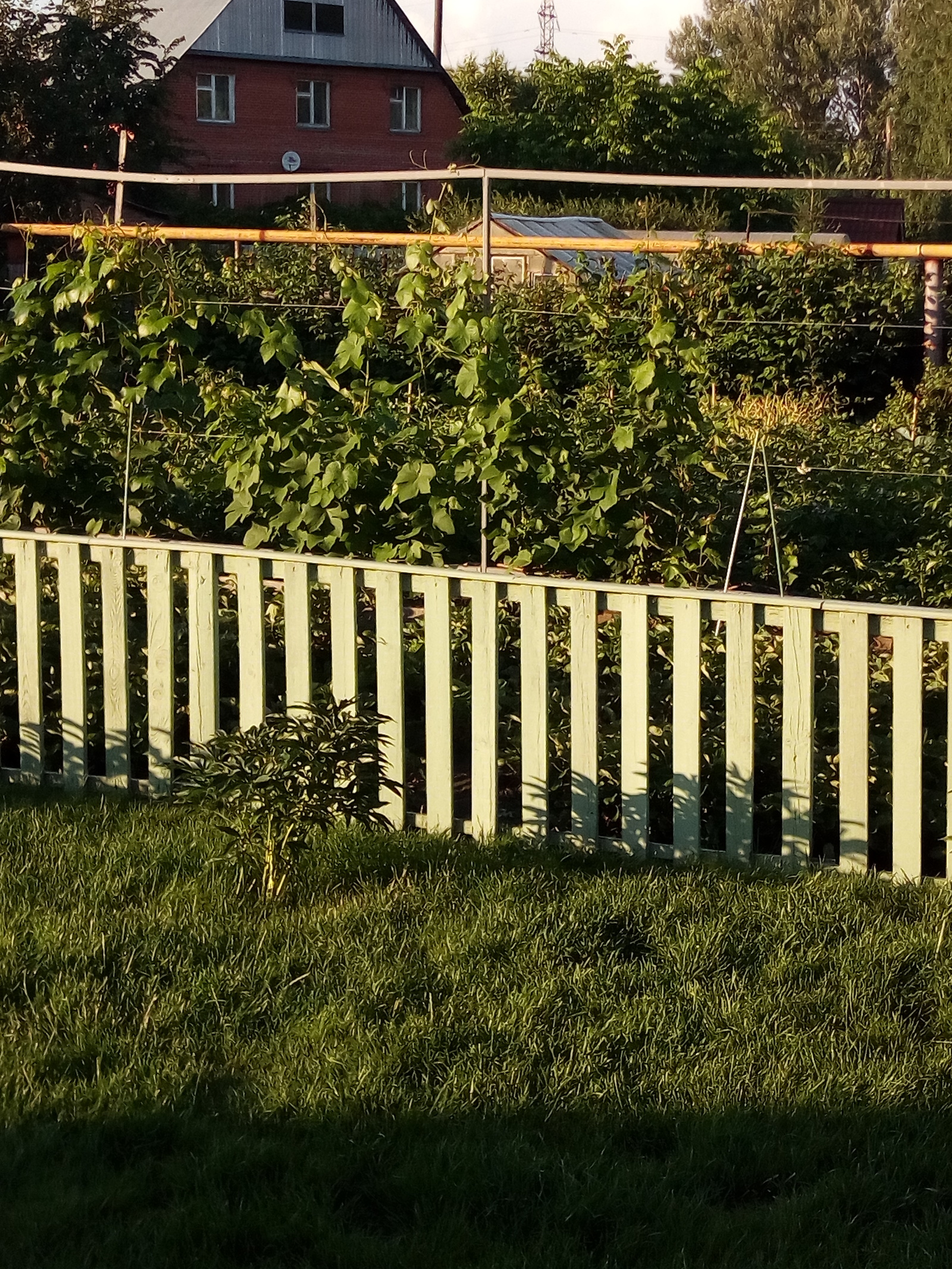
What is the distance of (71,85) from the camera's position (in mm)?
31125

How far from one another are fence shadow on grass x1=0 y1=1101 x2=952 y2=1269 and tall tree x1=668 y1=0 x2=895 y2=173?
64006mm

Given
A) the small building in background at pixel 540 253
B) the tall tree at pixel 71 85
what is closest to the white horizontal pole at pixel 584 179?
the small building in background at pixel 540 253

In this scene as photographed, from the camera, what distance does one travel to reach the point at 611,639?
→ 578 centimetres

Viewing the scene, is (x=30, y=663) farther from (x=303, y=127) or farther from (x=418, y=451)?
(x=303, y=127)

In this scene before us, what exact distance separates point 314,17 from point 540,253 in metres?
31.1

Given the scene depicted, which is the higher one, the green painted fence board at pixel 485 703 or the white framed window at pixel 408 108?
the white framed window at pixel 408 108

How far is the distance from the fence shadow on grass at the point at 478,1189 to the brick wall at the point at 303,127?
4246 cm

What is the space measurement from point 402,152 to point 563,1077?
1876 inches

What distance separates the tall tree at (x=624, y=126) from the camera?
46.4 m

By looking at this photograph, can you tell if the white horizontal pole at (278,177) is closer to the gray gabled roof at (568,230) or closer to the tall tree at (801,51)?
the gray gabled roof at (568,230)

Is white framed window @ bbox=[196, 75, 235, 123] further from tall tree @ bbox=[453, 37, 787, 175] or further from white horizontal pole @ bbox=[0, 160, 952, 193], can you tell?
white horizontal pole @ bbox=[0, 160, 952, 193]

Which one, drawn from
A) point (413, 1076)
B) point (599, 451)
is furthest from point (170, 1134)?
point (599, 451)

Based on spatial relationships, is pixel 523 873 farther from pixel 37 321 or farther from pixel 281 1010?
pixel 37 321

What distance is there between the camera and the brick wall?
4484 cm
